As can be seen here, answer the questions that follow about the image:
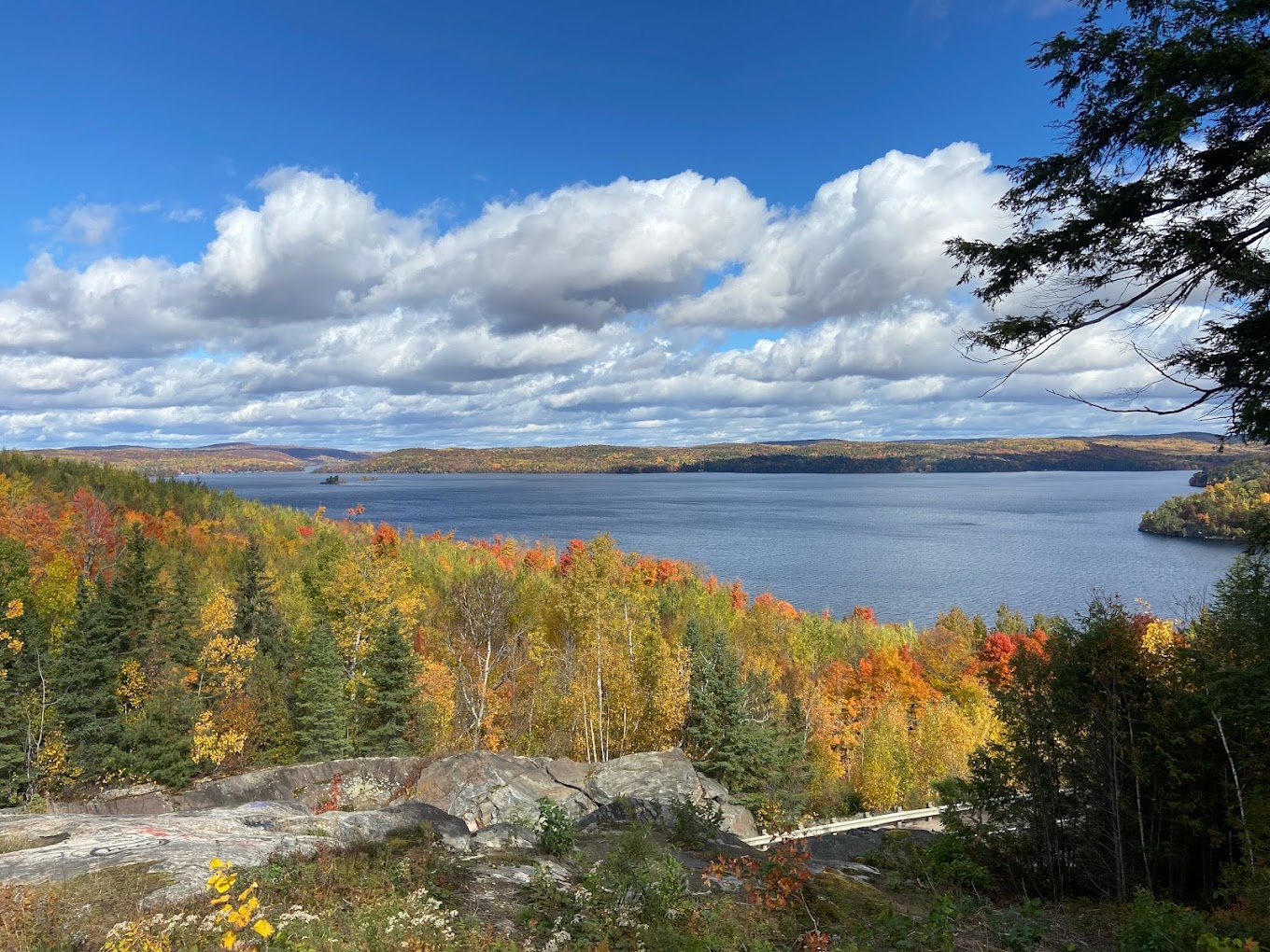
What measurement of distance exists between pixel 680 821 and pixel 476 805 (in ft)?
26.6

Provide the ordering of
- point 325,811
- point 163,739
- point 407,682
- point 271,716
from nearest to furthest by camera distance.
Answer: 1. point 325,811
2. point 163,739
3. point 407,682
4. point 271,716

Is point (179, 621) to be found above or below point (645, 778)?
above

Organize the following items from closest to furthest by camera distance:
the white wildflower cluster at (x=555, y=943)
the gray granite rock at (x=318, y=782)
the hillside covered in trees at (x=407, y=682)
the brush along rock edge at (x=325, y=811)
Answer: the white wildflower cluster at (x=555, y=943), the brush along rock edge at (x=325, y=811), the gray granite rock at (x=318, y=782), the hillside covered in trees at (x=407, y=682)

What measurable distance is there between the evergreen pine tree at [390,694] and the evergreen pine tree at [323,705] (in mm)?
1133

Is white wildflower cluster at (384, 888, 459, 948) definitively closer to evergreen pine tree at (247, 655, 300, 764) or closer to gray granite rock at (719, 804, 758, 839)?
gray granite rock at (719, 804, 758, 839)

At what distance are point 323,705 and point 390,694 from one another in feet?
8.55

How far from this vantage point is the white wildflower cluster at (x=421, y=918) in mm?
5551

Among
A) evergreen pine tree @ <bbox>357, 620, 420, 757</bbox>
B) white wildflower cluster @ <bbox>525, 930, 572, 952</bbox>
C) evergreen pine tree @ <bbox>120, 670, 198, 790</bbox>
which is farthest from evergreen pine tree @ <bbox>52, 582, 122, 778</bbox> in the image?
white wildflower cluster @ <bbox>525, 930, 572, 952</bbox>

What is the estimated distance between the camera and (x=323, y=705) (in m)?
26.0

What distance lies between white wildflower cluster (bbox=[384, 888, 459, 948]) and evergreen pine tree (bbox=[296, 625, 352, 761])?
2199 centimetres

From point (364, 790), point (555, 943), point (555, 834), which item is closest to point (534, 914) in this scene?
point (555, 943)

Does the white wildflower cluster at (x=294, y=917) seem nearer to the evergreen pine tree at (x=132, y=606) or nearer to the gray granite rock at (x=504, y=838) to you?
the gray granite rock at (x=504, y=838)

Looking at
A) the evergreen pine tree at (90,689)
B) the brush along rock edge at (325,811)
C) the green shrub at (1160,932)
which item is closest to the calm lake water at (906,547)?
the brush along rock edge at (325,811)

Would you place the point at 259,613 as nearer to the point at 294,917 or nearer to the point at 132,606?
the point at 132,606
